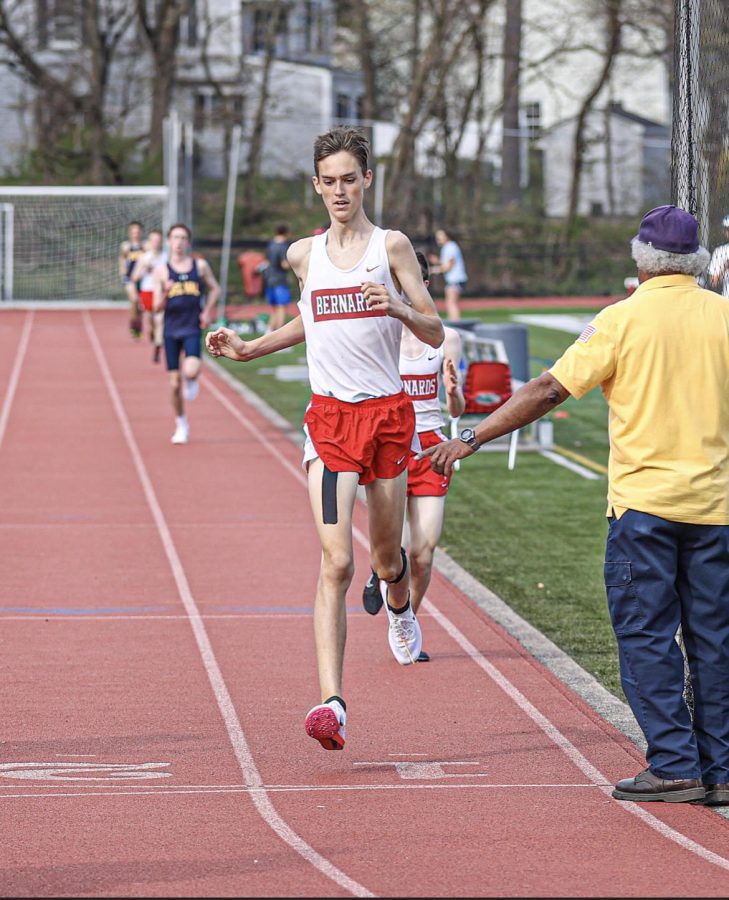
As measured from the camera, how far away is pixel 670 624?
565cm

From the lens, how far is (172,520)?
1269 cm

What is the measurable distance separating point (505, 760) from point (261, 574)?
452 centimetres

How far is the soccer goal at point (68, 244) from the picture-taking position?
40.0 meters

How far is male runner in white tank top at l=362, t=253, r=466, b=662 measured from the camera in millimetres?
8180

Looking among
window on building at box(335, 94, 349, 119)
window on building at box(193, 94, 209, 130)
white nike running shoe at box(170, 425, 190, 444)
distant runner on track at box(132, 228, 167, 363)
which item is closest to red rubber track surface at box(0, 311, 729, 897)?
white nike running shoe at box(170, 425, 190, 444)

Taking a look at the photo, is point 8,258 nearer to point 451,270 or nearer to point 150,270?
point 451,270

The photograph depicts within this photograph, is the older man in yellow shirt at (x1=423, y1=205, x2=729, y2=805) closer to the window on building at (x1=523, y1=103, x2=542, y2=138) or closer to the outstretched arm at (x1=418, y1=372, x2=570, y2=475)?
the outstretched arm at (x1=418, y1=372, x2=570, y2=475)

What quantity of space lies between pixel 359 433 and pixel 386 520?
1.61ft

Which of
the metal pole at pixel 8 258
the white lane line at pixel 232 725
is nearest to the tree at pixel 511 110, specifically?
the metal pole at pixel 8 258

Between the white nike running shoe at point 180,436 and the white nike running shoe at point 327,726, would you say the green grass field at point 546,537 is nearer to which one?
the white nike running shoe at point 327,726

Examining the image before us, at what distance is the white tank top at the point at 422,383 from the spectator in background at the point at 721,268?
A: 1775mm

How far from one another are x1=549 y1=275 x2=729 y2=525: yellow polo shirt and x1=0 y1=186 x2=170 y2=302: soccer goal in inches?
1363

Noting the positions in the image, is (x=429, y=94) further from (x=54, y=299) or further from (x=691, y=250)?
(x=691, y=250)

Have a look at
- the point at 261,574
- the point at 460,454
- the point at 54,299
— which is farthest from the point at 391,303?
the point at 54,299
